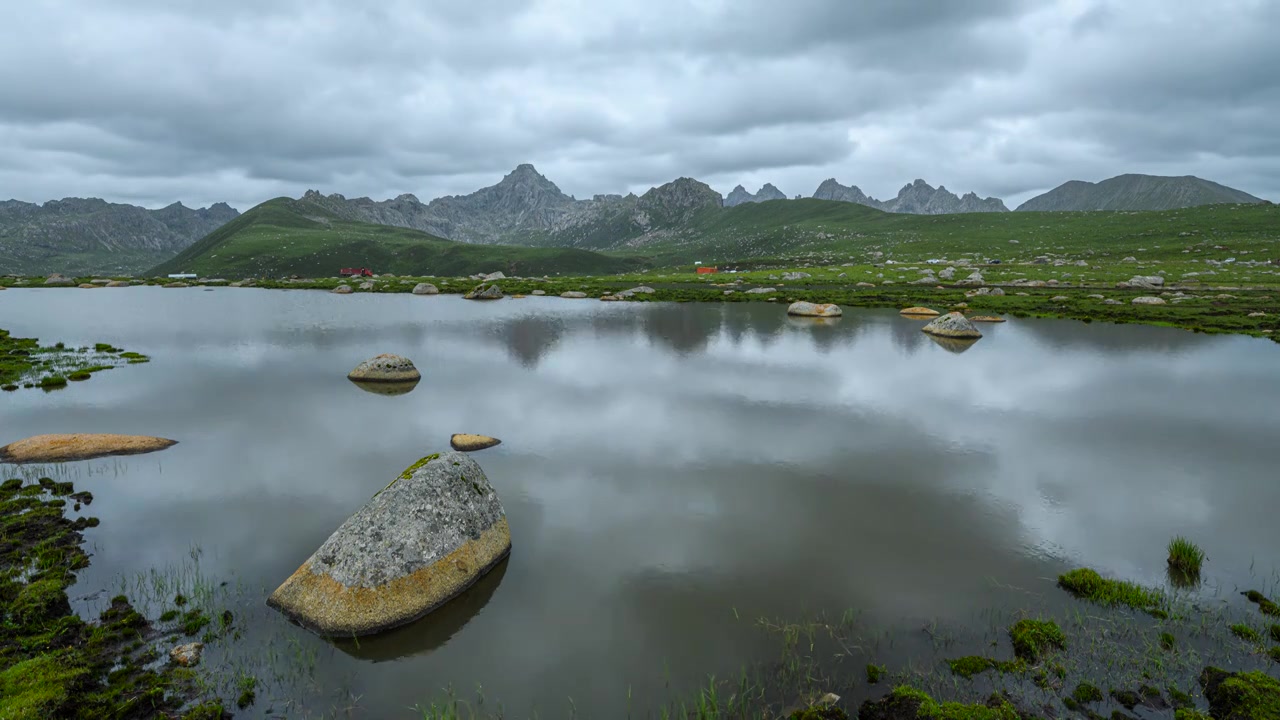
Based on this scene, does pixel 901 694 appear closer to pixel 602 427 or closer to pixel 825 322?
pixel 602 427

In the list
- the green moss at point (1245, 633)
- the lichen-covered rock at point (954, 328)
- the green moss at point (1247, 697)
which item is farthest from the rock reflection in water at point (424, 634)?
the lichen-covered rock at point (954, 328)

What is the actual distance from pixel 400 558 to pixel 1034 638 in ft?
54.0

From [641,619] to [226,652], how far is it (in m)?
10.2

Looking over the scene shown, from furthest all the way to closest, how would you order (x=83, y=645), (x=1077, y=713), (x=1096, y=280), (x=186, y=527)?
1. (x=1096, y=280)
2. (x=186, y=527)
3. (x=83, y=645)
4. (x=1077, y=713)

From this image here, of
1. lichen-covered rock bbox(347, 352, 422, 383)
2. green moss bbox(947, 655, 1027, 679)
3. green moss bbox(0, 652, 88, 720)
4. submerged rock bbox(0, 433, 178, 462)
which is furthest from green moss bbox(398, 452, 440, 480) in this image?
lichen-covered rock bbox(347, 352, 422, 383)

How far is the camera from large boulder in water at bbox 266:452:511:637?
14.4 meters

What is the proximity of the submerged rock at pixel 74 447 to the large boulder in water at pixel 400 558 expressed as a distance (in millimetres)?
18444

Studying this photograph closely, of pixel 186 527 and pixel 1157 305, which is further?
pixel 1157 305

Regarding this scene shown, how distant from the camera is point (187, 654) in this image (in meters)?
13.0

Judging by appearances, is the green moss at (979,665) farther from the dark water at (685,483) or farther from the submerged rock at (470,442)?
the submerged rock at (470,442)

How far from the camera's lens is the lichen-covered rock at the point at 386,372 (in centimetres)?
4241

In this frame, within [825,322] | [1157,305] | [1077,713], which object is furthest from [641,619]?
[1157,305]

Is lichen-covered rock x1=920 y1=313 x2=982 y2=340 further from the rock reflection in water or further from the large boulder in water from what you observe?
the rock reflection in water

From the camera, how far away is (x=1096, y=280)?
122062mm
